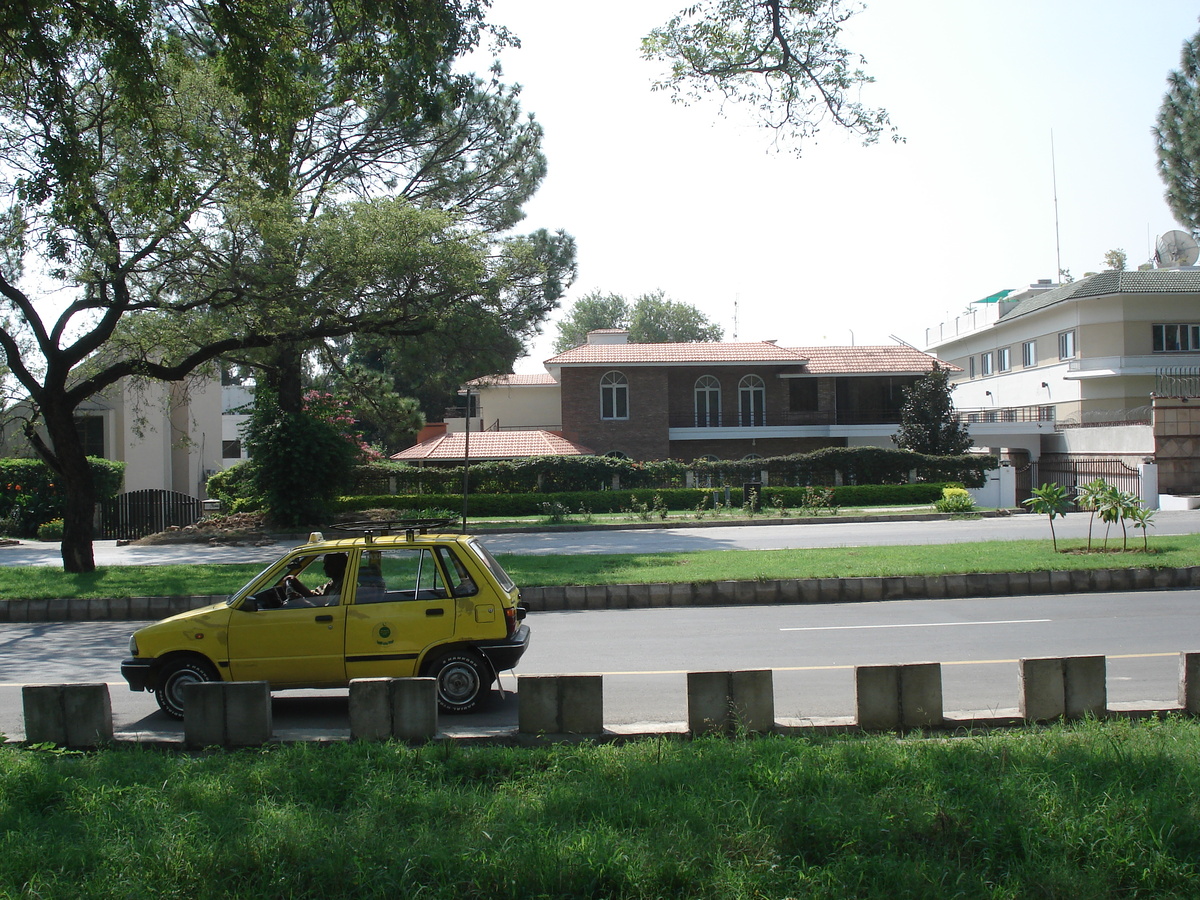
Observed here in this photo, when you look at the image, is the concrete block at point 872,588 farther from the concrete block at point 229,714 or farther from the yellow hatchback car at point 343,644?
the concrete block at point 229,714

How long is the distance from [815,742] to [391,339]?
22.9m

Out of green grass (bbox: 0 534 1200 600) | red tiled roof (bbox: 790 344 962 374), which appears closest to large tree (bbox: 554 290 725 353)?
red tiled roof (bbox: 790 344 962 374)

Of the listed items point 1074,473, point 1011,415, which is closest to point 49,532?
point 1074,473

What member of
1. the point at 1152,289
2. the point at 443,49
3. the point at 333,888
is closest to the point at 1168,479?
the point at 1152,289

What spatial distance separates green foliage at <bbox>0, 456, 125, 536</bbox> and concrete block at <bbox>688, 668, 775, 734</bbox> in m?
27.7

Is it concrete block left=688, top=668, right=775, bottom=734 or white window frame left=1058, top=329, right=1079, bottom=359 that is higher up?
white window frame left=1058, top=329, right=1079, bottom=359

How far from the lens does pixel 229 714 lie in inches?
250

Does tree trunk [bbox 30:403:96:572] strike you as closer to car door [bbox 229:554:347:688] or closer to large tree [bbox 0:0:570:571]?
large tree [bbox 0:0:570:571]

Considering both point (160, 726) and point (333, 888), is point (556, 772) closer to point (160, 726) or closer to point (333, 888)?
point (333, 888)

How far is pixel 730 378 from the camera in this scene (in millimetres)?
44875

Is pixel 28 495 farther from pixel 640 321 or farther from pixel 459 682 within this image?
pixel 640 321

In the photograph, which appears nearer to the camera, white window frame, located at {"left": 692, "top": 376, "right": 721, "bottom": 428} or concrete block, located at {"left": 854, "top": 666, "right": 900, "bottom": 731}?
concrete block, located at {"left": 854, "top": 666, "right": 900, "bottom": 731}

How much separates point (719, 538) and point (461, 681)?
16.9 m

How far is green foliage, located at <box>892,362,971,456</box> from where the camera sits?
124ft
